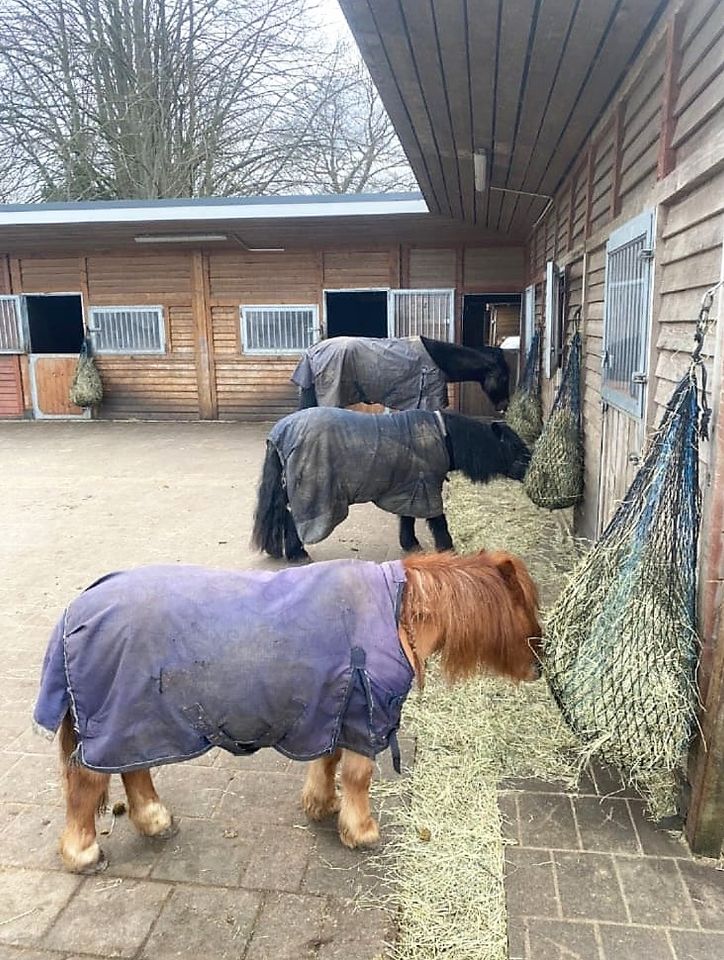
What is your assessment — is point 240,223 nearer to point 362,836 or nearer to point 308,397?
point 308,397

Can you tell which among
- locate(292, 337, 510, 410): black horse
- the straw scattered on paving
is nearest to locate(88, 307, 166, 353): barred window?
locate(292, 337, 510, 410): black horse

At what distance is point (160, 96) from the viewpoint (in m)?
15.3

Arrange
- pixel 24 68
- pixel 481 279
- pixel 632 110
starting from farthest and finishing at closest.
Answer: pixel 24 68, pixel 481 279, pixel 632 110

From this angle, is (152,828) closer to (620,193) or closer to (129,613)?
(129,613)

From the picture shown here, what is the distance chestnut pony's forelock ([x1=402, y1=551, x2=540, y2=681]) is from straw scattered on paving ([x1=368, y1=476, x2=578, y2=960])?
1.01ft

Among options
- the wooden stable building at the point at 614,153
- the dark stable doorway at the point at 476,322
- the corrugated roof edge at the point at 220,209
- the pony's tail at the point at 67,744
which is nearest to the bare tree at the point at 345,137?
the dark stable doorway at the point at 476,322

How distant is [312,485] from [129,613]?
251cm

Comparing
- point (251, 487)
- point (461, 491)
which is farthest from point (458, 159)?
point (251, 487)

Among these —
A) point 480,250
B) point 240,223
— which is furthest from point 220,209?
point 480,250

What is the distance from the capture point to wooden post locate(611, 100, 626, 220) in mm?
3701

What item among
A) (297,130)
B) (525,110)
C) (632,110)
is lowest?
(632,110)

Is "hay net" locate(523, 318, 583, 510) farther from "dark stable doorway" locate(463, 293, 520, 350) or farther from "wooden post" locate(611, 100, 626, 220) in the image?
Result: "dark stable doorway" locate(463, 293, 520, 350)

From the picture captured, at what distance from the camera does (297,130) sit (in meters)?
16.6

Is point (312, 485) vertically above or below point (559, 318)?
below
